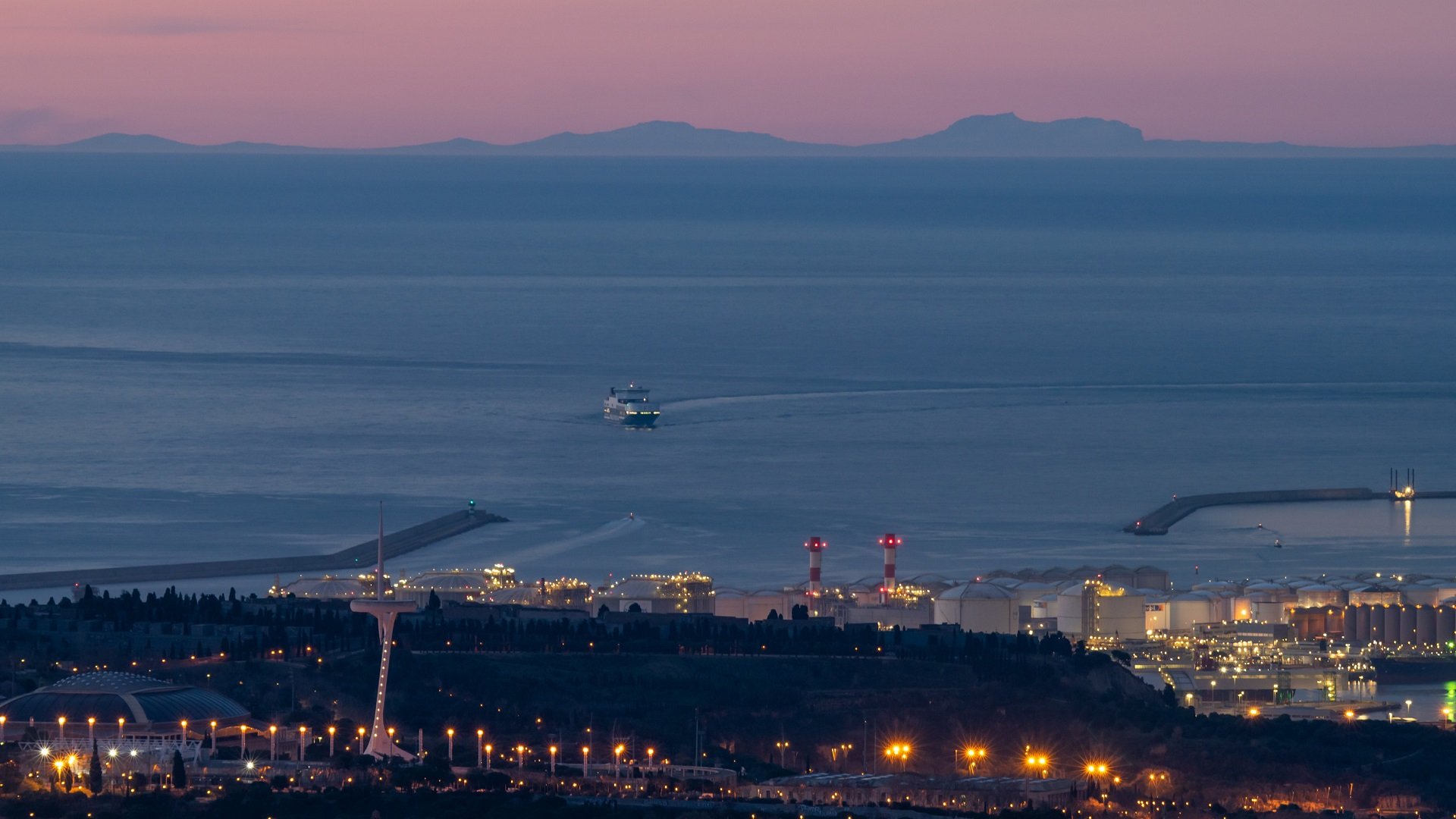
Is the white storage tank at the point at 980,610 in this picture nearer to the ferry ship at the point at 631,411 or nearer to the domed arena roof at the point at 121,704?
the domed arena roof at the point at 121,704

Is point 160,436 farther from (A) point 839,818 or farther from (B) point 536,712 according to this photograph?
(A) point 839,818

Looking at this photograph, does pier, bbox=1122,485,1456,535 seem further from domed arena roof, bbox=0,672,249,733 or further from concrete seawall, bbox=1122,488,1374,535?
domed arena roof, bbox=0,672,249,733

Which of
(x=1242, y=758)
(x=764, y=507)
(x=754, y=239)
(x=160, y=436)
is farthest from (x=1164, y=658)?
(x=754, y=239)

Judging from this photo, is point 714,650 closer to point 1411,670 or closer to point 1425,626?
point 1411,670

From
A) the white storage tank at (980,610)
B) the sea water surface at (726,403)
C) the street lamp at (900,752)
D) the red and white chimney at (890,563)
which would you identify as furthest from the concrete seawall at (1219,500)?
the street lamp at (900,752)

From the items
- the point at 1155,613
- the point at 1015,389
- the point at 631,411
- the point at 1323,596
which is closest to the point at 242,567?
the point at 1155,613

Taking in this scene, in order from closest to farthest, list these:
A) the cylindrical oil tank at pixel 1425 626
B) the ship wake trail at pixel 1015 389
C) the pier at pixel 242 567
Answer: the cylindrical oil tank at pixel 1425 626 → the pier at pixel 242 567 → the ship wake trail at pixel 1015 389
